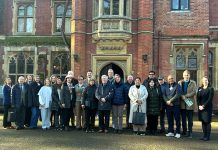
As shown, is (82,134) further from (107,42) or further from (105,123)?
(107,42)

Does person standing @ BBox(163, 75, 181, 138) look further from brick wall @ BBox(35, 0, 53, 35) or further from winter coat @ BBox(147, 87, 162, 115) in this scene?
brick wall @ BBox(35, 0, 53, 35)

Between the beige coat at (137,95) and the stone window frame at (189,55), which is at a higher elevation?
the stone window frame at (189,55)

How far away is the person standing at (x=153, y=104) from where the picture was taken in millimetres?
10266

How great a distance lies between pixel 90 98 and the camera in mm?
10586

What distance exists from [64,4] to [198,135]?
12211mm

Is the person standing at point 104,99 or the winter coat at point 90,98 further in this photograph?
the winter coat at point 90,98

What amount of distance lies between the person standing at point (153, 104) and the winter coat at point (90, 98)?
1563mm

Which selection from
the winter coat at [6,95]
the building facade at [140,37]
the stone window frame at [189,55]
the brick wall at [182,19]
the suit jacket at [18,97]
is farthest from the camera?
the stone window frame at [189,55]

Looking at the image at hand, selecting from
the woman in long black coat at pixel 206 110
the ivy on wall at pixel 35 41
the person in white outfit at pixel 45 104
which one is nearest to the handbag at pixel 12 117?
the person in white outfit at pixel 45 104

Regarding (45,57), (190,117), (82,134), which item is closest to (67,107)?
(82,134)

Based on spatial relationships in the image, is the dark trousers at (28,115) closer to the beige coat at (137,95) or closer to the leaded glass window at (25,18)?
the beige coat at (137,95)

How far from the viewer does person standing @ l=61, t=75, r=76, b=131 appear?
10.9m

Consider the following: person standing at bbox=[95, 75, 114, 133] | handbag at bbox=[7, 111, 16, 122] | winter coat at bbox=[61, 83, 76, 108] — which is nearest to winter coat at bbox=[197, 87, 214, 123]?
person standing at bbox=[95, 75, 114, 133]

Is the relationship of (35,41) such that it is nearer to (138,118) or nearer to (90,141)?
(138,118)
